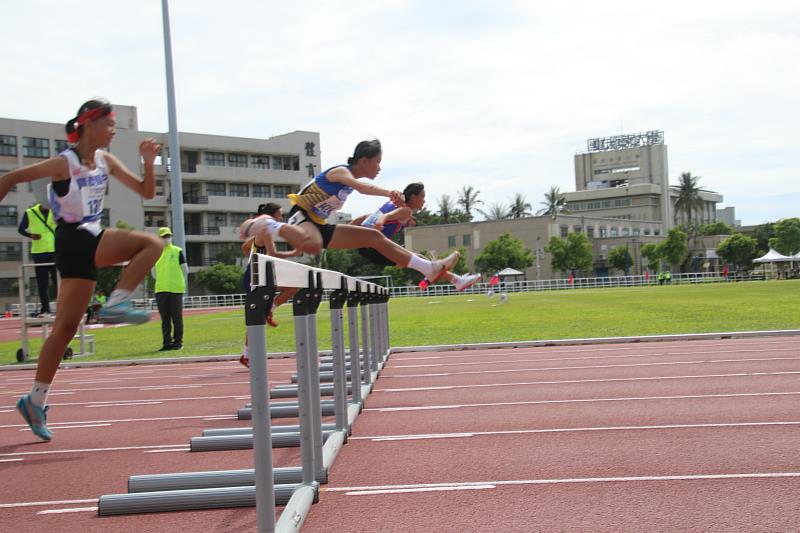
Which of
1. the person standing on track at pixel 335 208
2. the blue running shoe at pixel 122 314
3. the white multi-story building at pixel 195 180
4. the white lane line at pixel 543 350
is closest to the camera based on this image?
the blue running shoe at pixel 122 314

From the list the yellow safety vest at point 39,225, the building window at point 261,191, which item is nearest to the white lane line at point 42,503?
the yellow safety vest at point 39,225

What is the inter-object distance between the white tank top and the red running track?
5.03 ft

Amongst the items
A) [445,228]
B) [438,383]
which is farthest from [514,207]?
[438,383]

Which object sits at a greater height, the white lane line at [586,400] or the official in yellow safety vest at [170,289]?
the official in yellow safety vest at [170,289]

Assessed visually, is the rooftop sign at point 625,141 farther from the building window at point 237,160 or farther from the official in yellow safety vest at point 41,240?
the official in yellow safety vest at point 41,240

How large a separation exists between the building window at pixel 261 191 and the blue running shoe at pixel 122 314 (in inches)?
2725

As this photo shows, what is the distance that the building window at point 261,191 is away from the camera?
239 feet

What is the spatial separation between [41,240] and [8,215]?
176 feet

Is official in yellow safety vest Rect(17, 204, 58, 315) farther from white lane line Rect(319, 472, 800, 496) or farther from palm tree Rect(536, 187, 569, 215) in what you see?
palm tree Rect(536, 187, 569, 215)

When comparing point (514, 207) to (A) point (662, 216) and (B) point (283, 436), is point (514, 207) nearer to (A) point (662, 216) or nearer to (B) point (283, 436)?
(A) point (662, 216)

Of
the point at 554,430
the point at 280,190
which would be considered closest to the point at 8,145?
the point at 280,190

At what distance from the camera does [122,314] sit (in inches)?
178

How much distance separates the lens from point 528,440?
5055mm

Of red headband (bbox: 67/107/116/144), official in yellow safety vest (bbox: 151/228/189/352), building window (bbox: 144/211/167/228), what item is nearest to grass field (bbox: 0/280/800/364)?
official in yellow safety vest (bbox: 151/228/189/352)
